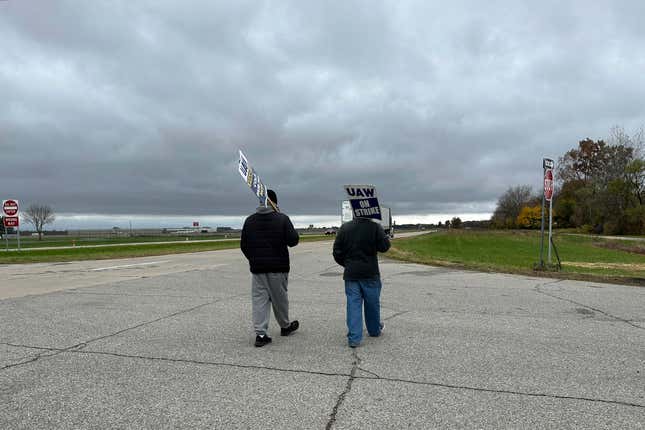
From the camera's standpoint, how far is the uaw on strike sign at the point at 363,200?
6.00 m

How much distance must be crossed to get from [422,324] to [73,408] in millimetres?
4885

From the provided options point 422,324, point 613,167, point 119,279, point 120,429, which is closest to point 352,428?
point 120,429

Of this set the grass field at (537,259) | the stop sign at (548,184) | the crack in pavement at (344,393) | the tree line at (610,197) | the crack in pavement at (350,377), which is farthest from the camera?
the tree line at (610,197)

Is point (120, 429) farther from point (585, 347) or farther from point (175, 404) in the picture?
point (585, 347)

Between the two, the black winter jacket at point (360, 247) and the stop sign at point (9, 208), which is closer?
the black winter jacket at point (360, 247)

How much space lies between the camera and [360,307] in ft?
19.1

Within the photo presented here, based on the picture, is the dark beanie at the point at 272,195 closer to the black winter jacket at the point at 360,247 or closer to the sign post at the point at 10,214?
the black winter jacket at the point at 360,247

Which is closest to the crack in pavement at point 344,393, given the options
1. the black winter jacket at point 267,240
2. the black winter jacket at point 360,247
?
the black winter jacket at point 360,247

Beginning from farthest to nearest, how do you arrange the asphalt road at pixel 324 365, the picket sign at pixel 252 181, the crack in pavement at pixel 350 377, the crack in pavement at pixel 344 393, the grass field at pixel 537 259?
the grass field at pixel 537 259 → the picket sign at pixel 252 181 → the crack in pavement at pixel 350 377 → the asphalt road at pixel 324 365 → the crack in pavement at pixel 344 393

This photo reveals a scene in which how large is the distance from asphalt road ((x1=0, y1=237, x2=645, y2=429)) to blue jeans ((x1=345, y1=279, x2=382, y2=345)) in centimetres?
21

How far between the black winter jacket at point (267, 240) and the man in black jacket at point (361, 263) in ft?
2.45

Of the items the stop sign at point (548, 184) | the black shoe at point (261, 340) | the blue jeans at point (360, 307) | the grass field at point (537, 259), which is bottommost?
the grass field at point (537, 259)

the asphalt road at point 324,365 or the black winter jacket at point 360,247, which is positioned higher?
the black winter jacket at point 360,247

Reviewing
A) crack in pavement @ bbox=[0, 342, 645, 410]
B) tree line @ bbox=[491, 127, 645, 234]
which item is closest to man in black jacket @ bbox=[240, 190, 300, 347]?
crack in pavement @ bbox=[0, 342, 645, 410]
